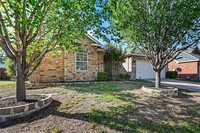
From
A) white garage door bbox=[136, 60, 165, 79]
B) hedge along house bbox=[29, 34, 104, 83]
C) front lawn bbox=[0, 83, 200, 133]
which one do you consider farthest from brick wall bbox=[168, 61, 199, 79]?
front lawn bbox=[0, 83, 200, 133]

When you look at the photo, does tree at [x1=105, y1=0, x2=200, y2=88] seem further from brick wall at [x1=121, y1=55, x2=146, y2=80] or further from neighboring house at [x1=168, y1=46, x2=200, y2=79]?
neighboring house at [x1=168, y1=46, x2=200, y2=79]

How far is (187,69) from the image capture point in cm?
2270

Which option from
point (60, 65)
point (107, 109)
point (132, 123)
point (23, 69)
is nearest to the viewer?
point (132, 123)

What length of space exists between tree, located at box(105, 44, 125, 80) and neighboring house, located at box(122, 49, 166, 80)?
83.2 inches

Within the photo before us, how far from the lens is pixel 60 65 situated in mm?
13172

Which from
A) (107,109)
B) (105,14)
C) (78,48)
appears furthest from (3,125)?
(105,14)

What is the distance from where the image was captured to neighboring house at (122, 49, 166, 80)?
17.8 m

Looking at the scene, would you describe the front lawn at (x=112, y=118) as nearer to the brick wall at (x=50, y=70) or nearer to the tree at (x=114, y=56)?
the brick wall at (x=50, y=70)

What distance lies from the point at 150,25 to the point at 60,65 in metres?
8.63

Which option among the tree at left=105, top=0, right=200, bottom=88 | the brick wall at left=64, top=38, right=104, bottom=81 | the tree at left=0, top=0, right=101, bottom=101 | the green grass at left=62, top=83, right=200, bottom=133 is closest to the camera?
the green grass at left=62, top=83, right=200, bottom=133

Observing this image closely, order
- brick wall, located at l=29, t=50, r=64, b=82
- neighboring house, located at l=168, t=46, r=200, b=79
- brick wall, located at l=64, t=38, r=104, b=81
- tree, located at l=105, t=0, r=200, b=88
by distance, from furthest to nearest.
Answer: neighboring house, located at l=168, t=46, r=200, b=79 < brick wall, located at l=64, t=38, r=104, b=81 < brick wall, located at l=29, t=50, r=64, b=82 < tree, located at l=105, t=0, r=200, b=88

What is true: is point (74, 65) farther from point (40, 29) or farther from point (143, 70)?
point (143, 70)

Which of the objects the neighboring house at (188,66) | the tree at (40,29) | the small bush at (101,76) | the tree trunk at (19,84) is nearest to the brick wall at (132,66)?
the small bush at (101,76)

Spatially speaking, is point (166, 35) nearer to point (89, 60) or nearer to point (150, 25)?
point (150, 25)
